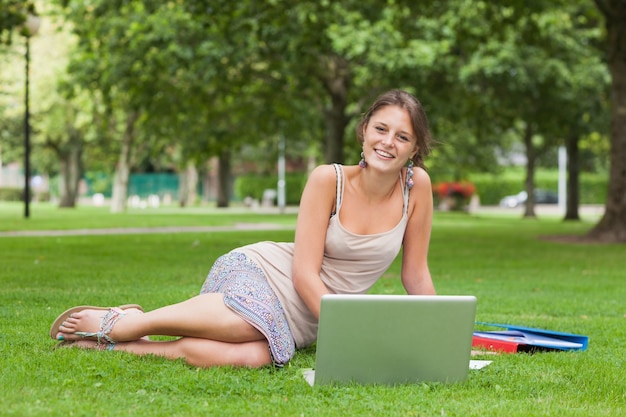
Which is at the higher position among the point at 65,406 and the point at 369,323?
the point at 369,323

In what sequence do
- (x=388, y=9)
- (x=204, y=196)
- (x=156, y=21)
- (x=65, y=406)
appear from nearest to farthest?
(x=65, y=406)
(x=156, y=21)
(x=388, y=9)
(x=204, y=196)

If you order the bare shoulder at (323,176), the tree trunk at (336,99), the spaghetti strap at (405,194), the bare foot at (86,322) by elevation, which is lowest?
the bare foot at (86,322)

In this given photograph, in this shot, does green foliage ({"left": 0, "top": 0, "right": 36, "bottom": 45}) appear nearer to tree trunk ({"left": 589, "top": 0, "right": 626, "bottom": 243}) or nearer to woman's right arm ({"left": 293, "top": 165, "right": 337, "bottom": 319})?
tree trunk ({"left": 589, "top": 0, "right": 626, "bottom": 243})

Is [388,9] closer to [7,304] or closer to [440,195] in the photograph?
[7,304]

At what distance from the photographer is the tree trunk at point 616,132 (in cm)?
1805

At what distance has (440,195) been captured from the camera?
48.0m

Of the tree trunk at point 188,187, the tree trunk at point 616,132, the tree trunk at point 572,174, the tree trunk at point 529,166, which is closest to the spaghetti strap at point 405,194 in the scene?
the tree trunk at point 616,132

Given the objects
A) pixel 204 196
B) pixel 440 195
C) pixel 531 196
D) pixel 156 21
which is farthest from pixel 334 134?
pixel 204 196

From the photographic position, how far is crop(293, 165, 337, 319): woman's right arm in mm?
5051

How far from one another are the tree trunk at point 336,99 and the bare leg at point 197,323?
21358mm

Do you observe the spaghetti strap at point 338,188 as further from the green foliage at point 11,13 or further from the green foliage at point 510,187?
the green foliage at point 510,187

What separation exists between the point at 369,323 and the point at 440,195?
144 feet

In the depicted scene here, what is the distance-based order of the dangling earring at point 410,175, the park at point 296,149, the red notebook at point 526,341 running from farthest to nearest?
the red notebook at point 526,341, the dangling earring at point 410,175, the park at point 296,149

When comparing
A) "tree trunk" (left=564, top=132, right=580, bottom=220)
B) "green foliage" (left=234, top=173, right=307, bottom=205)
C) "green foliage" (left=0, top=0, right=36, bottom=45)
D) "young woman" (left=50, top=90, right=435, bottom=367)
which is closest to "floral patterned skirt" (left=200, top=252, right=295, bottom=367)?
"young woman" (left=50, top=90, right=435, bottom=367)
